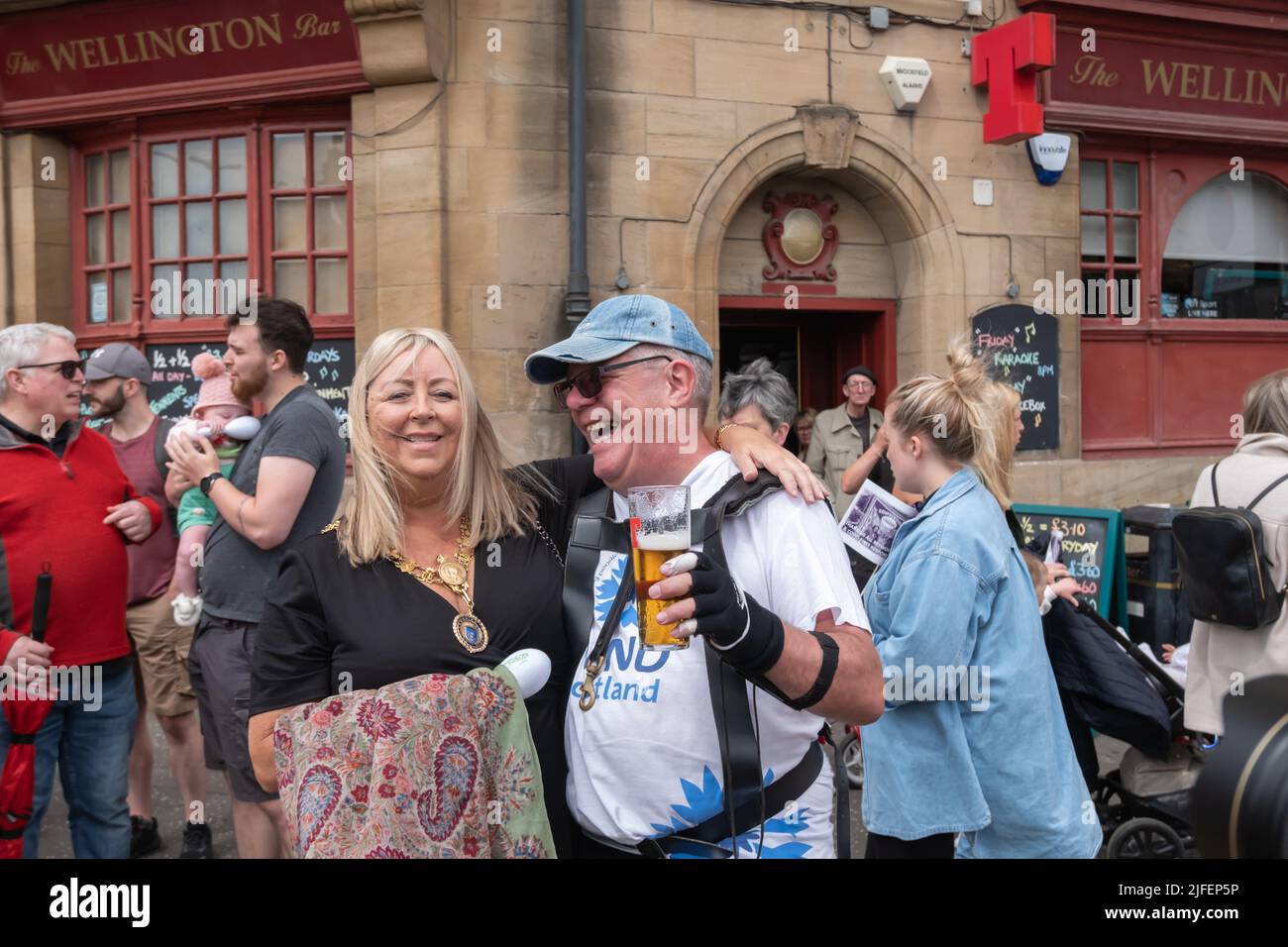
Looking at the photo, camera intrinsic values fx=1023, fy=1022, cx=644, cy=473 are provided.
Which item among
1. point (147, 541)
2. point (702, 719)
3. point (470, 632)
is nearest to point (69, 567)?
point (147, 541)

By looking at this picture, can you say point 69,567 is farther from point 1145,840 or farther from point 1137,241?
point 1137,241

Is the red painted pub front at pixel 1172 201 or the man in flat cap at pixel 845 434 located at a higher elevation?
the red painted pub front at pixel 1172 201

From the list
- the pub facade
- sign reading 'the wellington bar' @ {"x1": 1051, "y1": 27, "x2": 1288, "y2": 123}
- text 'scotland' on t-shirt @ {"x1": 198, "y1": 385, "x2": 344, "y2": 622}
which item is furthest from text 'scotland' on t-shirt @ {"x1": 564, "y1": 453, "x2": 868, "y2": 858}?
sign reading 'the wellington bar' @ {"x1": 1051, "y1": 27, "x2": 1288, "y2": 123}

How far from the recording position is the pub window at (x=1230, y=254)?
375 inches

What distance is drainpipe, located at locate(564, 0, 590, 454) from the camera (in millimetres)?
7191

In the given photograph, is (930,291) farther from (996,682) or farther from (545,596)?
(545,596)

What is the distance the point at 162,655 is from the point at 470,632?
3309 millimetres

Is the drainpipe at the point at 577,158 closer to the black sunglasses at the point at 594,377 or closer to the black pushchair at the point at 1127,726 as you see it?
the black pushchair at the point at 1127,726

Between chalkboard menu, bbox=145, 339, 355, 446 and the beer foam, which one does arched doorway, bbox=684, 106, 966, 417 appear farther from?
the beer foam

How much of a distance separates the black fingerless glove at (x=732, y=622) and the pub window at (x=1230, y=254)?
362 inches

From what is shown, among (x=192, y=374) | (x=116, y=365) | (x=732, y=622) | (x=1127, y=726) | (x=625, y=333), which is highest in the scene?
(x=192, y=374)

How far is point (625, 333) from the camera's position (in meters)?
2.02

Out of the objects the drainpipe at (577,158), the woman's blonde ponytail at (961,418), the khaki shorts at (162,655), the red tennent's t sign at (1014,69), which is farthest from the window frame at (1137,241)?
the khaki shorts at (162,655)
